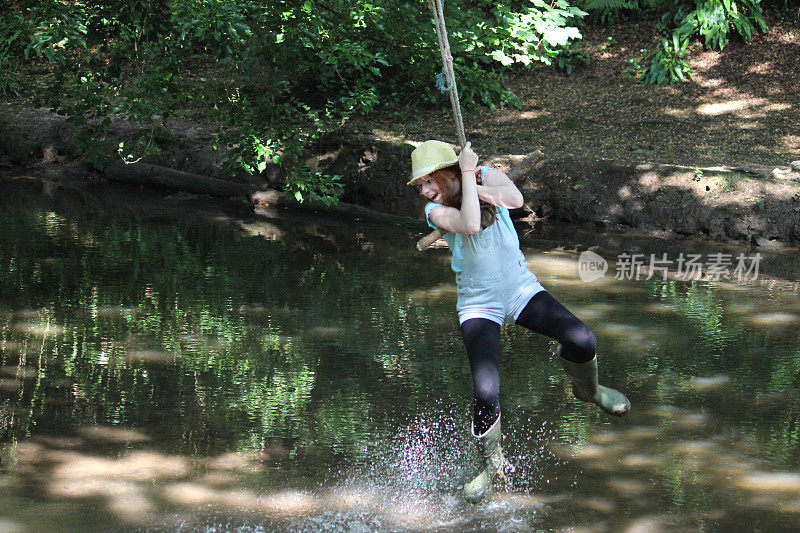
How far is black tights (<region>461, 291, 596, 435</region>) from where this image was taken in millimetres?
3818

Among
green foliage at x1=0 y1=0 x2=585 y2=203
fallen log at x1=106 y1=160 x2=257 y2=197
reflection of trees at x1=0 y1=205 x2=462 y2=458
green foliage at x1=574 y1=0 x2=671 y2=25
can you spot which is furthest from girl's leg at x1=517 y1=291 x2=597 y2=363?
green foliage at x1=574 y1=0 x2=671 y2=25

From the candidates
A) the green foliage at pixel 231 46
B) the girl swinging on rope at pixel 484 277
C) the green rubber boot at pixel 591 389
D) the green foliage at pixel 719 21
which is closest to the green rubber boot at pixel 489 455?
the girl swinging on rope at pixel 484 277

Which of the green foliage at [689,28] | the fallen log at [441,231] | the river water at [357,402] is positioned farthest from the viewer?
the green foliage at [689,28]

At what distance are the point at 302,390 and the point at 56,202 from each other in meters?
7.60

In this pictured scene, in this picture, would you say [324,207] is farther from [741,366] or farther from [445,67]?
[445,67]

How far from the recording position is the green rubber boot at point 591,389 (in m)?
4.26

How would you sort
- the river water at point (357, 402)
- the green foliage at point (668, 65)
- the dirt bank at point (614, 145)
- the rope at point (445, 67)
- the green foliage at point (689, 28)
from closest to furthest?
1. the river water at point (357, 402)
2. the rope at point (445, 67)
3. the dirt bank at point (614, 145)
4. the green foliage at point (668, 65)
5. the green foliage at point (689, 28)

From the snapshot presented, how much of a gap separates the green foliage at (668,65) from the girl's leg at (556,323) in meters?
11.4

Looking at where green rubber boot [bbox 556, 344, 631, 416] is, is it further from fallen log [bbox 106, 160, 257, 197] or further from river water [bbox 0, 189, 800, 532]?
fallen log [bbox 106, 160, 257, 197]

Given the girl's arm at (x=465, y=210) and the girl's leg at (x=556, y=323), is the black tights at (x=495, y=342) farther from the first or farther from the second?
the girl's arm at (x=465, y=210)

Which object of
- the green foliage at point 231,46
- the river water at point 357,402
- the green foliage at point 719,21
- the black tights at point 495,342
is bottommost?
the river water at point 357,402

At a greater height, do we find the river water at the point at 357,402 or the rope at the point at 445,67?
the rope at the point at 445,67

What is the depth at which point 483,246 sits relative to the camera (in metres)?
3.95

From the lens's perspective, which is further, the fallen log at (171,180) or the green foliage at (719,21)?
the green foliage at (719,21)
